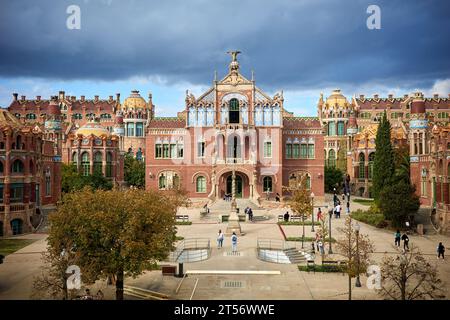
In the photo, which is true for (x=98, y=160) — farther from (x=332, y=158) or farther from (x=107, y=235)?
(x=107, y=235)

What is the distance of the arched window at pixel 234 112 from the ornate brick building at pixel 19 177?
93.4 feet

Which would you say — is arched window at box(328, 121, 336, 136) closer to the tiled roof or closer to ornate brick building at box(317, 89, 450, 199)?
ornate brick building at box(317, 89, 450, 199)

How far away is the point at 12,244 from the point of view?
38.3 m

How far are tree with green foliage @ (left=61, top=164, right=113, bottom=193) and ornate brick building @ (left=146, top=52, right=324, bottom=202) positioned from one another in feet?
25.6

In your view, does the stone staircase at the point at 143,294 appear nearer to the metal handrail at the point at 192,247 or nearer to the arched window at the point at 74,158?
the metal handrail at the point at 192,247

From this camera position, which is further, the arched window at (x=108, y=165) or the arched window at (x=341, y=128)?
the arched window at (x=341, y=128)

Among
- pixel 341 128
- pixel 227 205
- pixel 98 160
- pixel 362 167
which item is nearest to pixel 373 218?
pixel 227 205

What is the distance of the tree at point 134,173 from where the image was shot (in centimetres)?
8306

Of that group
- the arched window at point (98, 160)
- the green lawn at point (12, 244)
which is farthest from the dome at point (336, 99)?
the green lawn at point (12, 244)

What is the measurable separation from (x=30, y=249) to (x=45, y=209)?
17.9 metres

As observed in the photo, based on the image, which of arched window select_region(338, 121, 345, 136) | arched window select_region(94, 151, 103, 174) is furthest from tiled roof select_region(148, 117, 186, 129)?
arched window select_region(338, 121, 345, 136)

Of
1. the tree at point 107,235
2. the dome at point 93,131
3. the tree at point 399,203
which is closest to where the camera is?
the tree at point 107,235
